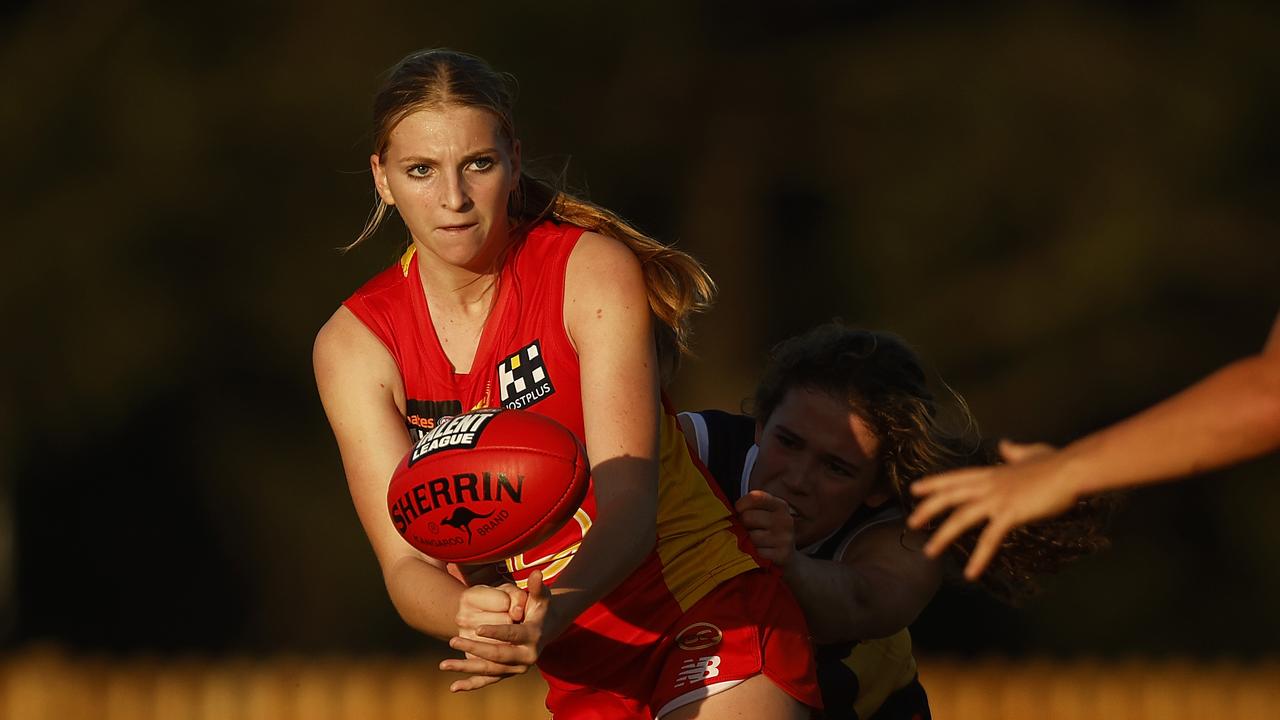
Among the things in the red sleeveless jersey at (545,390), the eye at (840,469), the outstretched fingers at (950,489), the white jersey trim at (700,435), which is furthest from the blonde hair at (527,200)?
the outstretched fingers at (950,489)

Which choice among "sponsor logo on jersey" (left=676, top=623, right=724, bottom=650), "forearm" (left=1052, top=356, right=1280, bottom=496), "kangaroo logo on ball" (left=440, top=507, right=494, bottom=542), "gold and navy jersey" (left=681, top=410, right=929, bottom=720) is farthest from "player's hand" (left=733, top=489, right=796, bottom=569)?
"forearm" (left=1052, top=356, right=1280, bottom=496)

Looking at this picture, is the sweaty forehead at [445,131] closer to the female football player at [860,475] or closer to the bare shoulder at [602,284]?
the bare shoulder at [602,284]

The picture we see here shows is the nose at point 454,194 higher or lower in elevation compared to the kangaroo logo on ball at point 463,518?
higher

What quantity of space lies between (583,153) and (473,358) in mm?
11464

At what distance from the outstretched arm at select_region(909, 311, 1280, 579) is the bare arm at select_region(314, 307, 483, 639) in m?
1.46

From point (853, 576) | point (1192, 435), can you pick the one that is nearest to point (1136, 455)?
point (1192, 435)

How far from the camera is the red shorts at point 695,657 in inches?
161

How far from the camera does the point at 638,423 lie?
386cm

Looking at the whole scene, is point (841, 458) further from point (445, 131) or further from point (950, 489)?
point (950, 489)

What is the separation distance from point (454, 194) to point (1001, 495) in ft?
5.29

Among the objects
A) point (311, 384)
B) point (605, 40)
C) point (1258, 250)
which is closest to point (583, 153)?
point (605, 40)

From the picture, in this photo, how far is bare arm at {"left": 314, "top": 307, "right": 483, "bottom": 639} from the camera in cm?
399

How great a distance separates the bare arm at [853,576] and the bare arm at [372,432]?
83cm

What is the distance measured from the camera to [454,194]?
393 centimetres
